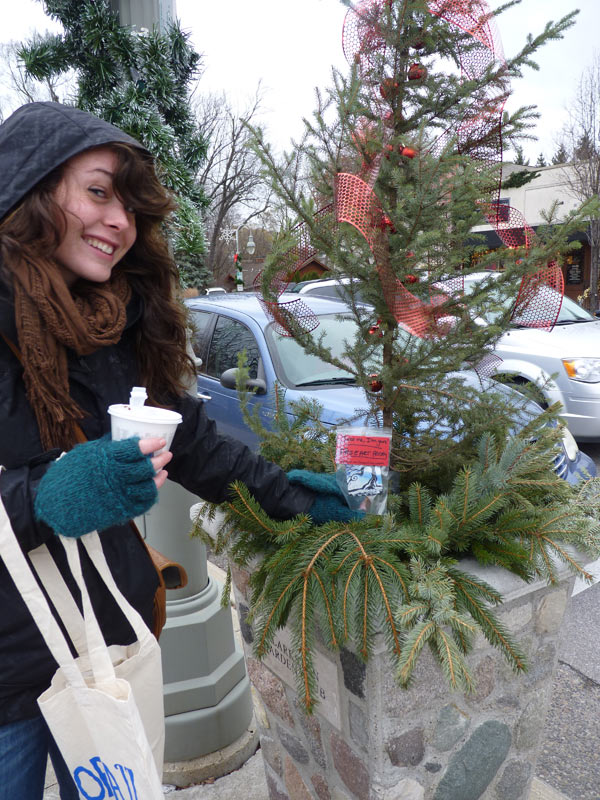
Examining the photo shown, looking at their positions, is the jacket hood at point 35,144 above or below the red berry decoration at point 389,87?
below

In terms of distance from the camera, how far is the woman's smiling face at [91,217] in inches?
51.8

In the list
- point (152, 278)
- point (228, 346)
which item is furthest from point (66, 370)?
point (228, 346)

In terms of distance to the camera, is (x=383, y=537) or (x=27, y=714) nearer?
(x=27, y=714)

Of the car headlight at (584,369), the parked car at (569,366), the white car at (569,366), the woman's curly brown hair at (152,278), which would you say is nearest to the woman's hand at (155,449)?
the woman's curly brown hair at (152,278)

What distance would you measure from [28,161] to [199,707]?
213 cm

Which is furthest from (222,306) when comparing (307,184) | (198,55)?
(307,184)

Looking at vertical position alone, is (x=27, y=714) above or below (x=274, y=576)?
below

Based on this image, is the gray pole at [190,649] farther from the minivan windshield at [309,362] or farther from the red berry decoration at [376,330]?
the minivan windshield at [309,362]

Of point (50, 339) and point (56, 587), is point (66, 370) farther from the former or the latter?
point (56, 587)

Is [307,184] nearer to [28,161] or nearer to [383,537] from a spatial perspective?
[28,161]

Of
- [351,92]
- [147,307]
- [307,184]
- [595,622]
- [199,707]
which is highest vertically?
[351,92]

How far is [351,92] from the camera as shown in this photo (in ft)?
5.24

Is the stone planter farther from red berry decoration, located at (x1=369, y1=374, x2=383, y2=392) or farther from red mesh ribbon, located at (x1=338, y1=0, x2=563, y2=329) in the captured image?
red mesh ribbon, located at (x1=338, y1=0, x2=563, y2=329)

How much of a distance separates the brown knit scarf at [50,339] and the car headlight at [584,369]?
5.01 meters
